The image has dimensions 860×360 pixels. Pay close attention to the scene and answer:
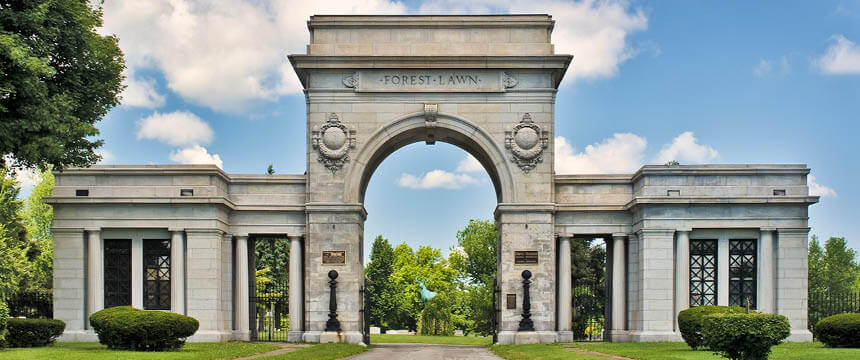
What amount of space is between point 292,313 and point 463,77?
12175 mm

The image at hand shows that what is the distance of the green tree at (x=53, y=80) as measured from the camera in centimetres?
2559

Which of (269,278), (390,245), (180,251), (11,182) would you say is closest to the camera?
(180,251)

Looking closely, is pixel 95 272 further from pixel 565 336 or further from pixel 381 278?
pixel 381 278

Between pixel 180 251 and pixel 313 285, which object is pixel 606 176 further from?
pixel 180 251

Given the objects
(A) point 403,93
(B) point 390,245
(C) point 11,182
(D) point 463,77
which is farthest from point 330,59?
(B) point 390,245

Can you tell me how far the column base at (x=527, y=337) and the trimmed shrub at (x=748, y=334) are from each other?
1446 cm

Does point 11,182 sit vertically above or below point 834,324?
above

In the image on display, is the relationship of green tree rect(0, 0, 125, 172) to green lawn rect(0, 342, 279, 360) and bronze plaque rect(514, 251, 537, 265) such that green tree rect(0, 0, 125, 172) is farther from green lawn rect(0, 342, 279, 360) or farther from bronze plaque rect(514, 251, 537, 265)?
bronze plaque rect(514, 251, 537, 265)

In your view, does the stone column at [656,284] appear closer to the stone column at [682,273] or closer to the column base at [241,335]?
the stone column at [682,273]

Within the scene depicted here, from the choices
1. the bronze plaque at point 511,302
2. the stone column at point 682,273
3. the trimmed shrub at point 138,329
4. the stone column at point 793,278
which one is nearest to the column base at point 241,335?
the trimmed shrub at point 138,329

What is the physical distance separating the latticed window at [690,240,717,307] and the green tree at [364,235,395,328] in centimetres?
4974

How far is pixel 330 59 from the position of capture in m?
35.9

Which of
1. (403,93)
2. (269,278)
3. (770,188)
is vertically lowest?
(269,278)

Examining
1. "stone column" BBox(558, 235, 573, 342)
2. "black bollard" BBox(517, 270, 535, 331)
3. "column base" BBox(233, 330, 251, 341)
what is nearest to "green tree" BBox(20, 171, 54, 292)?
"column base" BBox(233, 330, 251, 341)
